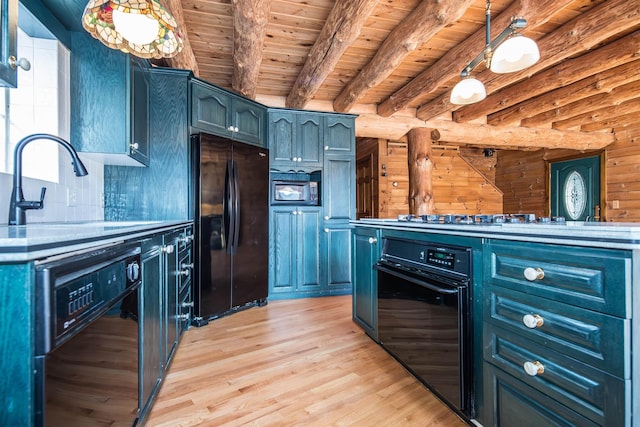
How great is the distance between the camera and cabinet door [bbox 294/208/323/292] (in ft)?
11.4

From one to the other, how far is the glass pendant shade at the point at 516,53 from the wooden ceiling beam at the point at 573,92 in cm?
209

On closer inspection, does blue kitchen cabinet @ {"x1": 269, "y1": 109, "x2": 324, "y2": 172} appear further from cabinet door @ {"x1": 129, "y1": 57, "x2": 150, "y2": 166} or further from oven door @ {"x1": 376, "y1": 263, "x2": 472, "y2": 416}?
oven door @ {"x1": 376, "y1": 263, "x2": 472, "y2": 416}

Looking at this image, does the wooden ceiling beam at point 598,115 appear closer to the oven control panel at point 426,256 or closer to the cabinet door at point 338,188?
the cabinet door at point 338,188

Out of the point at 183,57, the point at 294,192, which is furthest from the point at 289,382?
the point at 183,57

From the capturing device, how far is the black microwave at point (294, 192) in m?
3.56

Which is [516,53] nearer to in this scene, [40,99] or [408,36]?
[408,36]

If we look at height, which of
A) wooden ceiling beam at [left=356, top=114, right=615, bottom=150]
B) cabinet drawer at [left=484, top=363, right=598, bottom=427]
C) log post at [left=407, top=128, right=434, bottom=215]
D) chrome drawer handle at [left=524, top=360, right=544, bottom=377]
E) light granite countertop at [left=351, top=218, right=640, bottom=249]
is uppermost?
wooden ceiling beam at [left=356, top=114, right=615, bottom=150]

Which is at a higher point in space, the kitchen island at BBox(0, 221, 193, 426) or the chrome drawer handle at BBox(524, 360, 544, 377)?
the kitchen island at BBox(0, 221, 193, 426)

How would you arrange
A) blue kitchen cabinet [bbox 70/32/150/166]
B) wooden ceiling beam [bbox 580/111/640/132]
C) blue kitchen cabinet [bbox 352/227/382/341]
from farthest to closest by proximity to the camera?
1. wooden ceiling beam [bbox 580/111/640/132]
2. blue kitchen cabinet [bbox 352/227/382/341]
3. blue kitchen cabinet [bbox 70/32/150/166]

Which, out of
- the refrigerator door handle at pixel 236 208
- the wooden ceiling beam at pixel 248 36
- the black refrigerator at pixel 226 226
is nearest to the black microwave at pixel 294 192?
the black refrigerator at pixel 226 226

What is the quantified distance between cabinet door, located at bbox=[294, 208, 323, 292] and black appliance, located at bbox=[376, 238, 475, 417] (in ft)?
5.18

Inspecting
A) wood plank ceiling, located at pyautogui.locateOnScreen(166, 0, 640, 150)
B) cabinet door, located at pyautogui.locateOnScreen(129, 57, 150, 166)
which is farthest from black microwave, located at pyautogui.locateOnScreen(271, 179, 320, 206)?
cabinet door, located at pyautogui.locateOnScreen(129, 57, 150, 166)

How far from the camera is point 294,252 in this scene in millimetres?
3461

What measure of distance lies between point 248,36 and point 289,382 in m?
2.34
